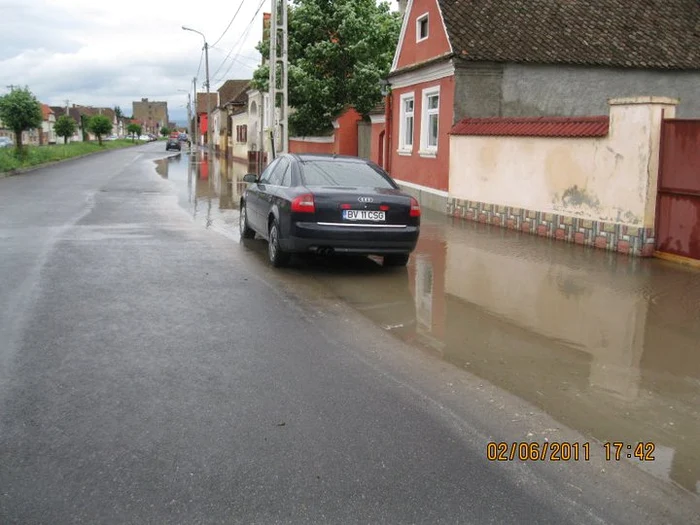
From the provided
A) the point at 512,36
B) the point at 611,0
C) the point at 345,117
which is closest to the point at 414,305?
the point at 512,36

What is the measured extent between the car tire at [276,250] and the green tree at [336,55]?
66.5ft

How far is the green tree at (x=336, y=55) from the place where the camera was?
29453 millimetres

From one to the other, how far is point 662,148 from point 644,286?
2.71 m

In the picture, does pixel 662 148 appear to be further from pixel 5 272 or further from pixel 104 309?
pixel 5 272

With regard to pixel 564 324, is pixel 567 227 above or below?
above

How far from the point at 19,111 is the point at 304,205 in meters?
34.2

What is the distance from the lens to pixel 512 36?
712 inches

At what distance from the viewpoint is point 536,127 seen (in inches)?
527

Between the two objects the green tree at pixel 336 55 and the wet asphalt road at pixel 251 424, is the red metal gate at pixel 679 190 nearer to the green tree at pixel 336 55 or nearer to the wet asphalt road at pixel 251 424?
the wet asphalt road at pixel 251 424

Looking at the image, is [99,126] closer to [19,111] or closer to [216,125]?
[216,125]

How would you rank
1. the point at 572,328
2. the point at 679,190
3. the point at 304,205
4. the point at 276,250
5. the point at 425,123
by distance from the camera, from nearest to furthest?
the point at 572,328, the point at 304,205, the point at 276,250, the point at 679,190, the point at 425,123

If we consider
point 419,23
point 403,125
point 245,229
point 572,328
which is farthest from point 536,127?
point 403,125

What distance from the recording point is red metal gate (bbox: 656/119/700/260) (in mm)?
10016

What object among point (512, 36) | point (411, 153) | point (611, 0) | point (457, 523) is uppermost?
point (611, 0)
